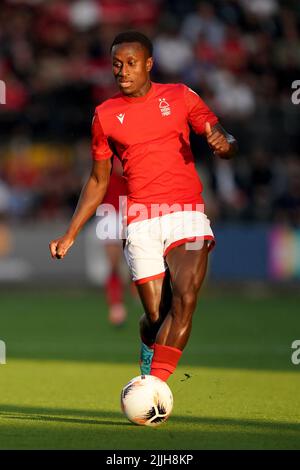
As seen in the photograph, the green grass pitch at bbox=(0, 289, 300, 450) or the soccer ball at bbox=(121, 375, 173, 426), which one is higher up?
the soccer ball at bbox=(121, 375, 173, 426)

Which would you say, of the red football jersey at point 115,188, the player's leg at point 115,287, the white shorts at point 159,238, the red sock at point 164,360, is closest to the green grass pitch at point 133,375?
the player's leg at point 115,287

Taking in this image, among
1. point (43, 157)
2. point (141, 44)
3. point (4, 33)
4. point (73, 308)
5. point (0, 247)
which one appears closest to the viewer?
point (141, 44)

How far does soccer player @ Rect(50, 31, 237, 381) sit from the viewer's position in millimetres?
7801

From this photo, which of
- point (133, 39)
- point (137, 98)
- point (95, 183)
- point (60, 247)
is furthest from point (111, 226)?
point (133, 39)

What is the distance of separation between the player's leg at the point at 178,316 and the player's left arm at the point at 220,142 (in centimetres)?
71

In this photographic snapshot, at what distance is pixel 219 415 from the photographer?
8000mm

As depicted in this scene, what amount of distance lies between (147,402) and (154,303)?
0.92 meters

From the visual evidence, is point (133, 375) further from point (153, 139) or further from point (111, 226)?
point (111, 226)

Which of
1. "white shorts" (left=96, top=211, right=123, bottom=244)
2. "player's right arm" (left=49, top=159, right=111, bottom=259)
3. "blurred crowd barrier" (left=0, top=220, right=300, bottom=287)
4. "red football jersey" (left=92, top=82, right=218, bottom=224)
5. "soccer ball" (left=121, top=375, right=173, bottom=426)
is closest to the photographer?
"soccer ball" (left=121, top=375, right=173, bottom=426)

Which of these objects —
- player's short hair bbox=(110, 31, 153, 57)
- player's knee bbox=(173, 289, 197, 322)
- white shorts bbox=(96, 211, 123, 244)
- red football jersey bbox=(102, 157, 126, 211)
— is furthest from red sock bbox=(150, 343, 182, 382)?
white shorts bbox=(96, 211, 123, 244)

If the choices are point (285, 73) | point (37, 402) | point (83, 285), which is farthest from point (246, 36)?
point (37, 402)

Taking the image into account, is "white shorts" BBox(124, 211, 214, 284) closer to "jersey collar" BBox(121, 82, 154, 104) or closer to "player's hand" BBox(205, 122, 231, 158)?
"player's hand" BBox(205, 122, 231, 158)

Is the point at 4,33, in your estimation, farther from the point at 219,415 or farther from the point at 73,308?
the point at 219,415

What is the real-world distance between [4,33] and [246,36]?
16.1ft
